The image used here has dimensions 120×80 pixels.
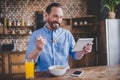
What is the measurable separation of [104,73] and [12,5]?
438 cm

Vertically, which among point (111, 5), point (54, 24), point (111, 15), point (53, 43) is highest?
point (111, 5)

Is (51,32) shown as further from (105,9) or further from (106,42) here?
(105,9)

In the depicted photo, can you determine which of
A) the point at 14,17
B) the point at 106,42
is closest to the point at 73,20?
the point at 106,42

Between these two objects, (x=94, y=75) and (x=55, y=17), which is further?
(x=55, y=17)

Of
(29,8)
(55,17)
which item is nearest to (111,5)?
(29,8)

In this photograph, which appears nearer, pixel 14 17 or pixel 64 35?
pixel 64 35

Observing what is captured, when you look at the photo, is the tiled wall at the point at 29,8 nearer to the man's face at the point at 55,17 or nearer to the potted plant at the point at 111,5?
the potted plant at the point at 111,5

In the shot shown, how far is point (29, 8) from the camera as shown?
235 inches

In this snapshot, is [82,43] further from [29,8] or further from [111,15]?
[29,8]

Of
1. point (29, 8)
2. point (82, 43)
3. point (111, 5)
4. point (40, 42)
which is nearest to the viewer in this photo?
point (40, 42)

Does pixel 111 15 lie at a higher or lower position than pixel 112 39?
higher

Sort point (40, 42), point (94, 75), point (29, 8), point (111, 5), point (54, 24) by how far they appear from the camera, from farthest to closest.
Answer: point (29, 8) → point (111, 5) → point (54, 24) → point (94, 75) → point (40, 42)

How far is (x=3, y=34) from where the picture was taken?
5.77 meters

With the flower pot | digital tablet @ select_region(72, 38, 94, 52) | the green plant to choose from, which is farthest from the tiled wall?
digital tablet @ select_region(72, 38, 94, 52)
